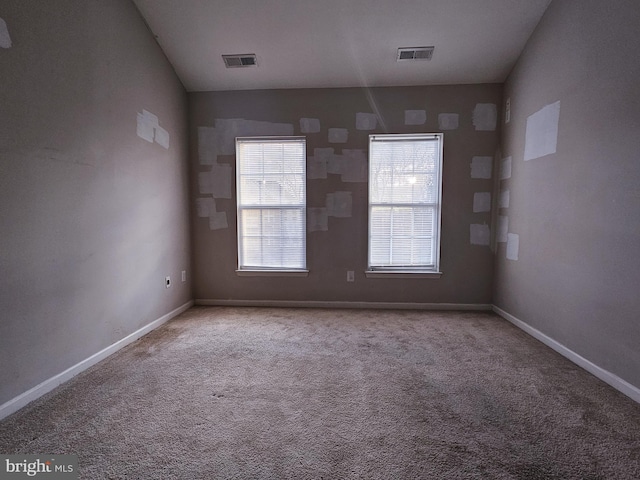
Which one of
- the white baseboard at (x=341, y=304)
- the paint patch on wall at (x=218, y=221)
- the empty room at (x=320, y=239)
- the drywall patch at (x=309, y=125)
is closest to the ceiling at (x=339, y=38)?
the empty room at (x=320, y=239)

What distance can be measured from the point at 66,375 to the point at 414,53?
3.91 meters

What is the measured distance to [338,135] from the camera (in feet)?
10.6

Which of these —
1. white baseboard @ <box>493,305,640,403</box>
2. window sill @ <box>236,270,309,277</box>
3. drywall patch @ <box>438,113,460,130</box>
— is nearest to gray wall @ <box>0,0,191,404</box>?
window sill @ <box>236,270,309,277</box>

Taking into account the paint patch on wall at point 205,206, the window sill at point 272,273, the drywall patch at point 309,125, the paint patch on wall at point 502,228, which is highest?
the drywall patch at point 309,125

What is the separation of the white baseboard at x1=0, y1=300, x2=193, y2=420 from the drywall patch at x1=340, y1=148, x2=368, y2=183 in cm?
252

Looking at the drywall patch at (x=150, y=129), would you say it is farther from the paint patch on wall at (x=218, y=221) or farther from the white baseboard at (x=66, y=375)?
the white baseboard at (x=66, y=375)

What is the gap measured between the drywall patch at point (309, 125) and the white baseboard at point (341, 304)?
201cm

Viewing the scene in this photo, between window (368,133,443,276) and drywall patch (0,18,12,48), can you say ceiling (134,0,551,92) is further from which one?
drywall patch (0,18,12,48)

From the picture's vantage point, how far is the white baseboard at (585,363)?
1681mm

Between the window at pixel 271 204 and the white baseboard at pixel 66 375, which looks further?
the window at pixel 271 204

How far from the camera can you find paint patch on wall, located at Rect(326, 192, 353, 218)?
3.28 m

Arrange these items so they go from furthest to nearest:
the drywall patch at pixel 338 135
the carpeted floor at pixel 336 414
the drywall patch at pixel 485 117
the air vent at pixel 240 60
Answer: the drywall patch at pixel 338 135
the drywall patch at pixel 485 117
the air vent at pixel 240 60
the carpeted floor at pixel 336 414

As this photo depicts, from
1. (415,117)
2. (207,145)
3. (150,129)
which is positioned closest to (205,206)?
(207,145)

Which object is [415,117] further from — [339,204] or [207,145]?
[207,145]
